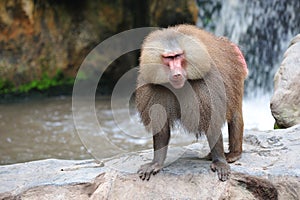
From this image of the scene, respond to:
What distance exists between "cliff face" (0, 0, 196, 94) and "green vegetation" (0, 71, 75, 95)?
0.05m

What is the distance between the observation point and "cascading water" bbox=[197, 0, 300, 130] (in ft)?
30.8

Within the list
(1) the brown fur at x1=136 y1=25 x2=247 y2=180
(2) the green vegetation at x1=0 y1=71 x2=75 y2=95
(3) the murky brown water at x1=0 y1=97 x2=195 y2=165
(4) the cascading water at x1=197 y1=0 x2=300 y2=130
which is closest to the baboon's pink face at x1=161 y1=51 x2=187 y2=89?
(1) the brown fur at x1=136 y1=25 x2=247 y2=180

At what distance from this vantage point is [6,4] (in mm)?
8734

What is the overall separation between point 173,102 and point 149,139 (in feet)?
11.4

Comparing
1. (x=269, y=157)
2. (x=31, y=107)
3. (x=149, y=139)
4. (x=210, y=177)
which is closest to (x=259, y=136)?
(x=269, y=157)

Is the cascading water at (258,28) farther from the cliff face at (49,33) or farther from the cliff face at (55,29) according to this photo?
the cliff face at (49,33)

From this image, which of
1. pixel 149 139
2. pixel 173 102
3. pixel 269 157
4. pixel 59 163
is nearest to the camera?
pixel 173 102

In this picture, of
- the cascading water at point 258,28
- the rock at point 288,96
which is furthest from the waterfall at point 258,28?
the rock at point 288,96

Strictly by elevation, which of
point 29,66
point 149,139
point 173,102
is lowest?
point 149,139

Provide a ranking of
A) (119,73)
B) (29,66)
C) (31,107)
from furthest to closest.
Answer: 1. (119,73)
2. (29,66)
3. (31,107)

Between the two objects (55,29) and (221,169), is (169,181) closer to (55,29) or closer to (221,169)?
(221,169)

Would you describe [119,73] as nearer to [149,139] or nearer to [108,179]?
[149,139]

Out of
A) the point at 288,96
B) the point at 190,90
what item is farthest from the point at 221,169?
the point at 288,96

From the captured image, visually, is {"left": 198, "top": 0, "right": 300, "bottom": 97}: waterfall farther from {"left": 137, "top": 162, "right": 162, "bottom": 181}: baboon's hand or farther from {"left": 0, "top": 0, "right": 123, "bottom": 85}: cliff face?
{"left": 137, "top": 162, "right": 162, "bottom": 181}: baboon's hand
